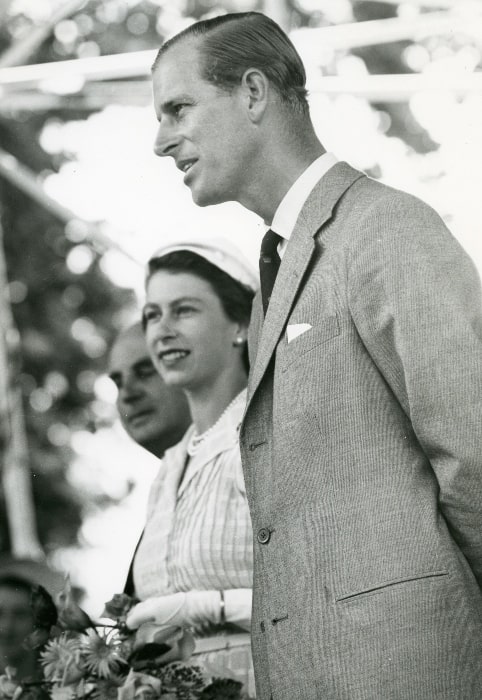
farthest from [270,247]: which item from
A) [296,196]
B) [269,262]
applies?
[296,196]

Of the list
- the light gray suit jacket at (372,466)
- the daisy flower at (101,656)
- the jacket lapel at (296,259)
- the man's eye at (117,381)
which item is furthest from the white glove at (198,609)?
the jacket lapel at (296,259)

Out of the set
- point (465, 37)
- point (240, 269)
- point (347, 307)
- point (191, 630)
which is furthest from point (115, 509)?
point (465, 37)

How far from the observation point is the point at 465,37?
9.98 ft

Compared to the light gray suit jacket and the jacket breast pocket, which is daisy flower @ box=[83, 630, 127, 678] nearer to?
the light gray suit jacket

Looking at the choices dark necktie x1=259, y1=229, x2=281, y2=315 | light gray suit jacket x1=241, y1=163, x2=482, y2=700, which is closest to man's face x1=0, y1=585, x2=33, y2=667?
light gray suit jacket x1=241, y1=163, x2=482, y2=700

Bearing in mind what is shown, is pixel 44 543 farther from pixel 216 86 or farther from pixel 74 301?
pixel 216 86

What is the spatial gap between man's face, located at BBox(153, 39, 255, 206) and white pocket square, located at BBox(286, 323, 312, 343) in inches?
18.0

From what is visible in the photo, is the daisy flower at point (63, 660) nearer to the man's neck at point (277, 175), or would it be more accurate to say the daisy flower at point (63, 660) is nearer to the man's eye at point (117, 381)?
the man's eye at point (117, 381)

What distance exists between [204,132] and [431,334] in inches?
32.3

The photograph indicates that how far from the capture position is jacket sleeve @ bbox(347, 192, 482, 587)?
1.85 metres

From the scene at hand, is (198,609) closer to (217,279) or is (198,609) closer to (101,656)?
(101,656)

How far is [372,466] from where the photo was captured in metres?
1.95

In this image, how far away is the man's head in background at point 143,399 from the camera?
10.3ft

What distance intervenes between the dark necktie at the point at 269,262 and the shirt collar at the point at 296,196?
0.04 metres
